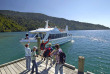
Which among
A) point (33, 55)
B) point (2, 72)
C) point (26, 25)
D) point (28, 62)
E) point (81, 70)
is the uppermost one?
point (26, 25)

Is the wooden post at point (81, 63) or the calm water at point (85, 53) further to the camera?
the calm water at point (85, 53)

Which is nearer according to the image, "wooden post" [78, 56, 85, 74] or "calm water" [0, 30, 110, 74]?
"wooden post" [78, 56, 85, 74]

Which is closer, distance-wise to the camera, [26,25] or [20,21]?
[26,25]

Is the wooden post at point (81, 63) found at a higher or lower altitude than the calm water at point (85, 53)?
higher

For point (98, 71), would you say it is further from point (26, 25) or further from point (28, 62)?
point (26, 25)

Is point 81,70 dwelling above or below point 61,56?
below

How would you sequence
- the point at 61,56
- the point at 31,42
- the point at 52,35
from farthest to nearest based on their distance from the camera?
the point at 52,35, the point at 31,42, the point at 61,56

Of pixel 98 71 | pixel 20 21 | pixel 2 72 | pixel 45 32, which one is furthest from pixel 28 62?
pixel 20 21

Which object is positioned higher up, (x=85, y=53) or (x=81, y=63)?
(x=81, y=63)

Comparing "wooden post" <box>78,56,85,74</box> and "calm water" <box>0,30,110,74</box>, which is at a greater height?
"wooden post" <box>78,56,85,74</box>

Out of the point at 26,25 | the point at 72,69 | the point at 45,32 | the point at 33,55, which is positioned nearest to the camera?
the point at 33,55

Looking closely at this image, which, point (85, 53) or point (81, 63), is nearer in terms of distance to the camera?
point (81, 63)

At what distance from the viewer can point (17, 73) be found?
4.72m

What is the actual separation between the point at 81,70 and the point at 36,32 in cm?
1190
